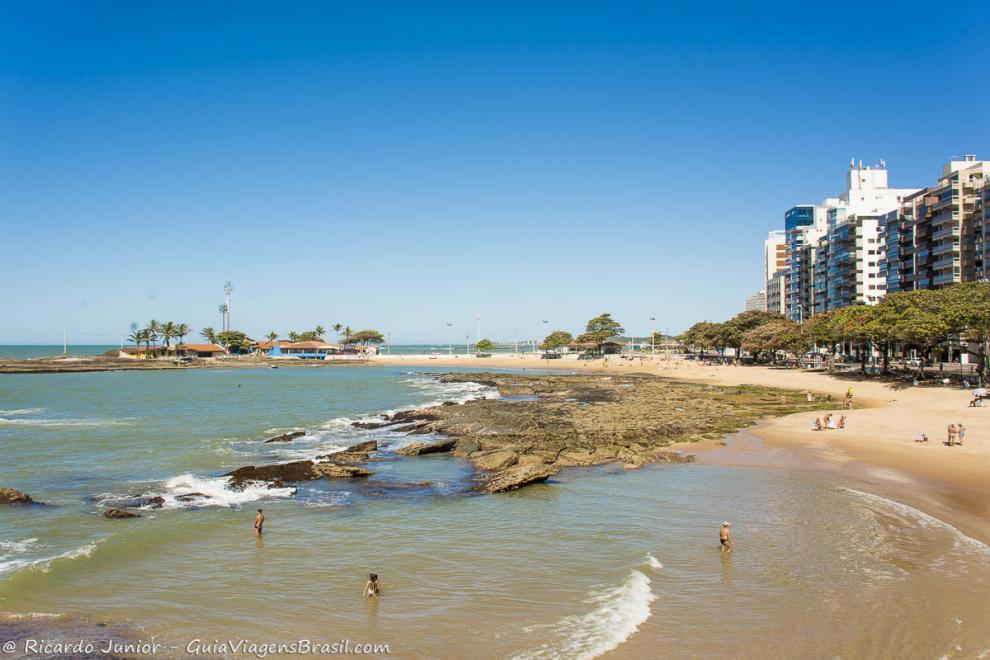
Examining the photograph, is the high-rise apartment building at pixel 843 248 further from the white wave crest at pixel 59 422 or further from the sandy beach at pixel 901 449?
the white wave crest at pixel 59 422

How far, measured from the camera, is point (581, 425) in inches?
1658

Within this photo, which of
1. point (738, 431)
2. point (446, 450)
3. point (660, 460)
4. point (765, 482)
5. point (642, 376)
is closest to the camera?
point (765, 482)

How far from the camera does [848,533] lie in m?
19.1

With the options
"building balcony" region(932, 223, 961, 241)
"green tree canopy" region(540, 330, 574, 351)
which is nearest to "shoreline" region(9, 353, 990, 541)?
"building balcony" region(932, 223, 961, 241)

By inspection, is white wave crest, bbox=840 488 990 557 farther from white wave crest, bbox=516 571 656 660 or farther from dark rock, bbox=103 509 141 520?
dark rock, bbox=103 509 141 520

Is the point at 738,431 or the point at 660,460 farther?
the point at 738,431

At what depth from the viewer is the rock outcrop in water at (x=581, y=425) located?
30.6 m

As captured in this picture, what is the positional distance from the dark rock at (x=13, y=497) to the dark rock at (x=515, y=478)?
17.1 metres

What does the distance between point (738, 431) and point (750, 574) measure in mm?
25118

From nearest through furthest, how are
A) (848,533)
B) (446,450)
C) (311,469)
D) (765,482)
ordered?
1. (848,533)
2. (765,482)
3. (311,469)
4. (446,450)

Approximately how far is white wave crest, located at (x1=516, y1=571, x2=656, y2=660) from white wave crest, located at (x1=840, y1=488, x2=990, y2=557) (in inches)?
376

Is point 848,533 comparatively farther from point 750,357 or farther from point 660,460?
point 750,357

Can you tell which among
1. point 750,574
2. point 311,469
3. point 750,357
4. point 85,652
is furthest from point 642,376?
point 85,652

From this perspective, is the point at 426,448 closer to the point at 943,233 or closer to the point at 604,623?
the point at 604,623
